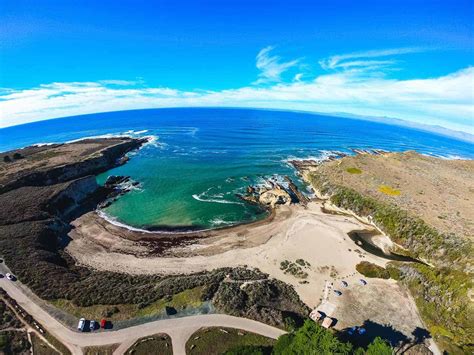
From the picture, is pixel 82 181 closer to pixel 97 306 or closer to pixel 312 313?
pixel 97 306

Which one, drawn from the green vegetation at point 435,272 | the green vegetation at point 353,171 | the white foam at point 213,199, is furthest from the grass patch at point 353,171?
the white foam at point 213,199

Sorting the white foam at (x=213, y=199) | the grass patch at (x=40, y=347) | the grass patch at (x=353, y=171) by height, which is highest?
the grass patch at (x=353, y=171)

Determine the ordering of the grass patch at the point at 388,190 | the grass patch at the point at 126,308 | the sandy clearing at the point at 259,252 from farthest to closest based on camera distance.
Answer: the grass patch at the point at 388,190, the sandy clearing at the point at 259,252, the grass patch at the point at 126,308

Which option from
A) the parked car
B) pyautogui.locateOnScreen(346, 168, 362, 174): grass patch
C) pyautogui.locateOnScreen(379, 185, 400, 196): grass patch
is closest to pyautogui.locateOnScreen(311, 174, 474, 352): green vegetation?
pyautogui.locateOnScreen(379, 185, 400, 196): grass patch

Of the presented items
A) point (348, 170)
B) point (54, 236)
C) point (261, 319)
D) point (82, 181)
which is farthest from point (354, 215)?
point (82, 181)

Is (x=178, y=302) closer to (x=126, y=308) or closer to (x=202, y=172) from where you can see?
(x=126, y=308)

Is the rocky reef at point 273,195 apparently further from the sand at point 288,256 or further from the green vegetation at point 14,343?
the green vegetation at point 14,343

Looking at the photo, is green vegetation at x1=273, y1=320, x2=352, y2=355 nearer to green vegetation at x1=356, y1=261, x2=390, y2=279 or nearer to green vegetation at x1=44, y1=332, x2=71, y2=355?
green vegetation at x1=356, y1=261, x2=390, y2=279
